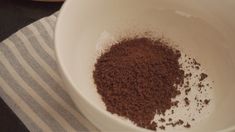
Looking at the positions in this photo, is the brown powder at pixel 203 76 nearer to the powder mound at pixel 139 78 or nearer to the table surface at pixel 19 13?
the powder mound at pixel 139 78

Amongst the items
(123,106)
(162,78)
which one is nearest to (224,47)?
(162,78)

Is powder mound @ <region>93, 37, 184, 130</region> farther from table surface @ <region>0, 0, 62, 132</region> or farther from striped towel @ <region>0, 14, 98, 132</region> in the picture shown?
table surface @ <region>0, 0, 62, 132</region>

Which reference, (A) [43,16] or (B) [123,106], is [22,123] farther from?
(A) [43,16]

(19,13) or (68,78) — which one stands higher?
(68,78)

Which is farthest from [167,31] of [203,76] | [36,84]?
[36,84]

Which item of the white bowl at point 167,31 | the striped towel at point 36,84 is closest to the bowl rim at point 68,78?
the white bowl at point 167,31

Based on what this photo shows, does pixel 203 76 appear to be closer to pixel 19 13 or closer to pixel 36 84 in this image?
pixel 36 84

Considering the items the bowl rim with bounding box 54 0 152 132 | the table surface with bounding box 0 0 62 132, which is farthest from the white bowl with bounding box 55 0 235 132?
the table surface with bounding box 0 0 62 132
